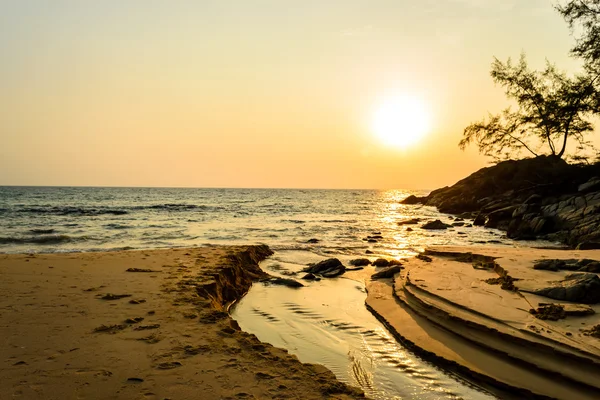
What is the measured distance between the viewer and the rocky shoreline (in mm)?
17797

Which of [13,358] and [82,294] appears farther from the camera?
[82,294]

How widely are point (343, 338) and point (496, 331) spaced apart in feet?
8.07

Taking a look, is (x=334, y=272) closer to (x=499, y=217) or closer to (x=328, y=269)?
(x=328, y=269)

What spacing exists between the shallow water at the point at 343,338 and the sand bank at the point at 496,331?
0.34 metres

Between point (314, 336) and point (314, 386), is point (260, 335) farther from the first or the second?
point (314, 386)

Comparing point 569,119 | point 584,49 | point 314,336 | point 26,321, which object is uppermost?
point 584,49

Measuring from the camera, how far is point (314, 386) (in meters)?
4.08

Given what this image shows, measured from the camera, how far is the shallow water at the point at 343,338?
4.79 metres

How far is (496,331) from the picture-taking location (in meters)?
5.70

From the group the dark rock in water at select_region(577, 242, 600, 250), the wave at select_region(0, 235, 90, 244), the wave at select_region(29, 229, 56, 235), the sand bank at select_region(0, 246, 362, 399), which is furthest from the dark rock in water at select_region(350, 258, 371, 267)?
the wave at select_region(29, 229, 56, 235)

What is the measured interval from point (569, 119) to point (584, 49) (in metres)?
5.02

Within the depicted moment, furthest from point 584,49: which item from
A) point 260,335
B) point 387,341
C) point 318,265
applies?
point 260,335

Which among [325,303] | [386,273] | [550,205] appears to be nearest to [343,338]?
[325,303]

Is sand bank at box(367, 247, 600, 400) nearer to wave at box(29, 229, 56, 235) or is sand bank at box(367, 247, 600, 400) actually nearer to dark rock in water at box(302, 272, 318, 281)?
dark rock in water at box(302, 272, 318, 281)
